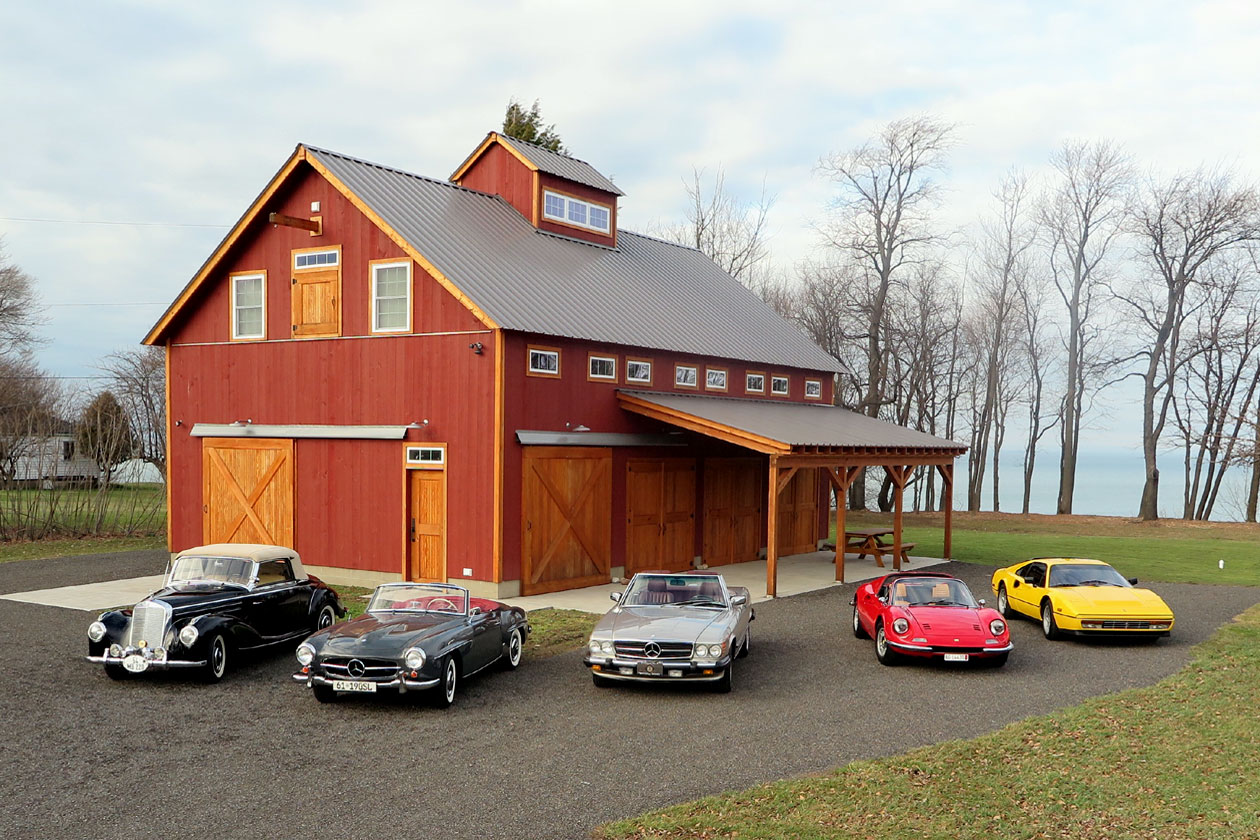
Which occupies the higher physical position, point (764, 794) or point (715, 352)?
point (715, 352)

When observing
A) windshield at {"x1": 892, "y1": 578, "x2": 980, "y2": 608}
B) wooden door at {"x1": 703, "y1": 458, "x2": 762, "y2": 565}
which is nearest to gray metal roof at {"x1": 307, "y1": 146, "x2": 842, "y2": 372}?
wooden door at {"x1": 703, "y1": 458, "x2": 762, "y2": 565}

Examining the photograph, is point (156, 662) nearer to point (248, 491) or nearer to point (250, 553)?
point (250, 553)

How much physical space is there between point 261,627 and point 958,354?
44491 millimetres

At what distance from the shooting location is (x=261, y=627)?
511 inches

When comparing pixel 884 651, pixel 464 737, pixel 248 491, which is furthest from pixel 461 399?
pixel 464 737

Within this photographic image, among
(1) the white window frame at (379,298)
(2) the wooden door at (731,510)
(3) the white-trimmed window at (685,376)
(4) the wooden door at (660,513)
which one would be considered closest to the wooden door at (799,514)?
(2) the wooden door at (731,510)

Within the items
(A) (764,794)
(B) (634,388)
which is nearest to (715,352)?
(B) (634,388)

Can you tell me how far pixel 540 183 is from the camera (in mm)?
24562

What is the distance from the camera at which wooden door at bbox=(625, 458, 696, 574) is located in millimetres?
21827

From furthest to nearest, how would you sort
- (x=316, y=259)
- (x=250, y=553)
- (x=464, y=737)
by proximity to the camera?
(x=316, y=259), (x=250, y=553), (x=464, y=737)

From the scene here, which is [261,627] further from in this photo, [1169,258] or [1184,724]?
[1169,258]

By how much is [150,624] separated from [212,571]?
Answer: 1.56m

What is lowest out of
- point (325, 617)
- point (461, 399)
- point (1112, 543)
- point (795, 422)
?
point (1112, 543)

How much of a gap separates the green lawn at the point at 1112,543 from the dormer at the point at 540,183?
1395 centimetres
